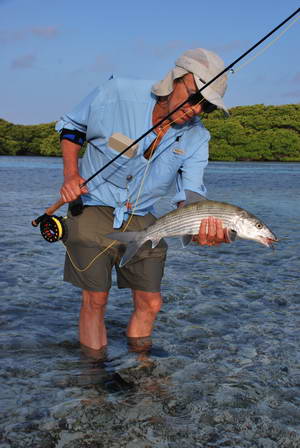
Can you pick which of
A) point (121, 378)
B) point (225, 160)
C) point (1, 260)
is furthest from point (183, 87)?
point (225, 160)

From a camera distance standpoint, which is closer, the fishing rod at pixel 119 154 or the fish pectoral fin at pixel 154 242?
the fishing rod at pixel 119 154

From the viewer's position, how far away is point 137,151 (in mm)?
4195

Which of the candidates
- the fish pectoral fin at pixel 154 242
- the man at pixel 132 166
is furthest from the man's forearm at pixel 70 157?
the fish pectoral fin at pixel 154 242

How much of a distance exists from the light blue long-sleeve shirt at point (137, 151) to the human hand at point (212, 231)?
355 mm

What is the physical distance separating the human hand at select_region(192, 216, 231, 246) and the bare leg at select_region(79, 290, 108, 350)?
104 centimetres

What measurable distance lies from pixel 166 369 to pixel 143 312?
0.57 metres

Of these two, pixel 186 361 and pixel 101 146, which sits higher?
pixel 101 146

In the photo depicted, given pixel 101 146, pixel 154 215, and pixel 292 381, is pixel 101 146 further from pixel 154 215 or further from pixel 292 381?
pixel 292 381

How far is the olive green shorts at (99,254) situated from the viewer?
14.9 ft

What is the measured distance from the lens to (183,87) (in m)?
4.00

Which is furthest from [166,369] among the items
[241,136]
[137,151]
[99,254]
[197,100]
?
[241,136]

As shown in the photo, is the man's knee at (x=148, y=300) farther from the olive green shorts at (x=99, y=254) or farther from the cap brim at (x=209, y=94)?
the cap brim at (x=209, y=94)

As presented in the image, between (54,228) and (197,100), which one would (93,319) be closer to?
(54,228)

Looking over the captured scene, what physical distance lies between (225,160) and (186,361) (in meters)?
95.4
